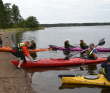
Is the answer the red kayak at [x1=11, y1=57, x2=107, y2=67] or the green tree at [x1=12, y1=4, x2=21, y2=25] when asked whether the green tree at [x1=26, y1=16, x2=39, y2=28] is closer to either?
the green tree at [x1=12, y1=4, x2=21, y2=25]

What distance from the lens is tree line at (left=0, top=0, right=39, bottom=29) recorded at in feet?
179

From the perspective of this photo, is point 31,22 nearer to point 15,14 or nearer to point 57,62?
point 15,14

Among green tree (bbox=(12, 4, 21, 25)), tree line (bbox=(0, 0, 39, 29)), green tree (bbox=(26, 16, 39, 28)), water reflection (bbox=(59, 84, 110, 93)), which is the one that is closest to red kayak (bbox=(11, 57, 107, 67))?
water reflection (bbox=(59, 84, 110, 93))

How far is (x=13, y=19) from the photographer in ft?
248

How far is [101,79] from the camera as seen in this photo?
5.44 m

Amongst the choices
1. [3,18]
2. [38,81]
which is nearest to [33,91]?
[38,81]

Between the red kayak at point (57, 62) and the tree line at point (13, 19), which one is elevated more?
the tree line at point (13, 19)

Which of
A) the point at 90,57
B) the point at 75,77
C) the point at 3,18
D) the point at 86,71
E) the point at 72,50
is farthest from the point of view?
the point at 3,18

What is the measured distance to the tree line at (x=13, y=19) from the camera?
54.6m

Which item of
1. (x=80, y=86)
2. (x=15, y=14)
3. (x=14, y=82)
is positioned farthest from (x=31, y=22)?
(x=80, y=86)

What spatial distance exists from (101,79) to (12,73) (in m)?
3.89

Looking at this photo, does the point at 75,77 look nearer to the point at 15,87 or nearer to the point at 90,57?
the point at 15,87

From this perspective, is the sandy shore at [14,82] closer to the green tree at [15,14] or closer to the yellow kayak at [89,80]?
the yellow kayak at [89,80]

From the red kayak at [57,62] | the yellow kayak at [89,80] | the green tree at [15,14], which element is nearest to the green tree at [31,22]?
the green tree at [15,14]
